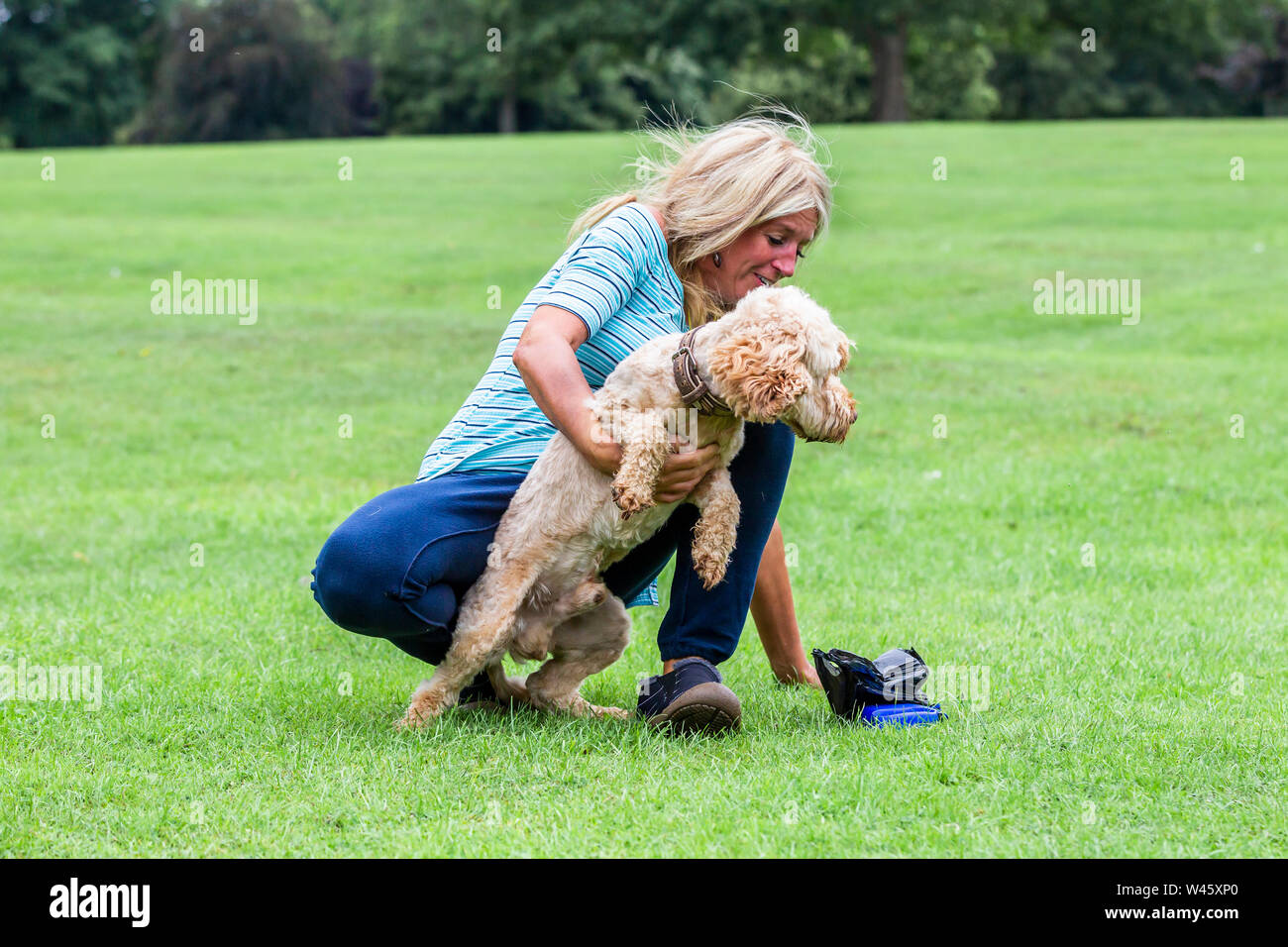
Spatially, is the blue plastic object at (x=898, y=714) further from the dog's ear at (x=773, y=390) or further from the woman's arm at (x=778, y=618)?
the dog's ear at (x=773, y=390)

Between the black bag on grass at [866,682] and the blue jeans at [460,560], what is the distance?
332 millimetres

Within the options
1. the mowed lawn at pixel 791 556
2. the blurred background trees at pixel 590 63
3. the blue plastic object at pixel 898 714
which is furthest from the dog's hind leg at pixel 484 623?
the blurred background trees at pixel 590 63

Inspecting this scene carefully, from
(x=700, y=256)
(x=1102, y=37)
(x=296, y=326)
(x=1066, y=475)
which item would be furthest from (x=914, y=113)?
(x=700, y=256)

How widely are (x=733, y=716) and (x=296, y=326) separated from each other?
11722 mm

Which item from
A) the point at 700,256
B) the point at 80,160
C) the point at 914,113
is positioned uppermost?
the point at 914,113

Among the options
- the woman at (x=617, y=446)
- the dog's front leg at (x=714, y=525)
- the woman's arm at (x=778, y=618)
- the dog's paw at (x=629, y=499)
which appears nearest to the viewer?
the dog's paw at (x=629, y=499)

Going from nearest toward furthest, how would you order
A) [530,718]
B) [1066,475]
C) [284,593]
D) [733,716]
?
[733,716]
[530,718]
[284,593]
[1066,475]

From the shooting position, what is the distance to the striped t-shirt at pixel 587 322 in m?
3.92

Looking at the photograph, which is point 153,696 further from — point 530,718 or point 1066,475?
point 1066,475

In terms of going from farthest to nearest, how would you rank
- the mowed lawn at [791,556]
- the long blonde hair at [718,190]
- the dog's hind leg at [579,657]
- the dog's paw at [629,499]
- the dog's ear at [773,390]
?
1. the dog's hind leg at [579,657]
2. the long blonde hair at [718,190]
3. the dog's paw at [629,499]
4. the dog's ear at [773,390]
5. the mowed lawn at [791,556]

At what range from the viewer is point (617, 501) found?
3.75m

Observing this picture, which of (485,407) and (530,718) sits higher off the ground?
(485,407)

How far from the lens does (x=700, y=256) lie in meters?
4.16

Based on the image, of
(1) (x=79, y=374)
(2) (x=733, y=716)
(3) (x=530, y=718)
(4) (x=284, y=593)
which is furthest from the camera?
(1) (x=79, y=374)
